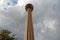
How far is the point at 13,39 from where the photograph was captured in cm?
2092

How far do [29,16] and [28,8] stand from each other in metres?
2.69

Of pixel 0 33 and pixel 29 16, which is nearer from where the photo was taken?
pixel 0 33

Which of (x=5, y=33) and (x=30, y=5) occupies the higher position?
(x=30, y=5)

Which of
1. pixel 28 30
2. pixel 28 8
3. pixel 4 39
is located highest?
pixel 28 8

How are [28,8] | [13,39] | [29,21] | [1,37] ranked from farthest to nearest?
[28,8]
[29,21]
[13,39]
[1,37]

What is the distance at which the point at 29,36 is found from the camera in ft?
65.9

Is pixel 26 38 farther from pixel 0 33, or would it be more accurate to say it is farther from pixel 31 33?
pixel 0 33

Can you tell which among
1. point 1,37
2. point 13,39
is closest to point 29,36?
point 13,39

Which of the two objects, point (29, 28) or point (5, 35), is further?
point (29, 28)

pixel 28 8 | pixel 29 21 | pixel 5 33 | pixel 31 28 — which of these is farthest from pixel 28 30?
pixel 28 8

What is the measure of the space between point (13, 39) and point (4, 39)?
161 cm

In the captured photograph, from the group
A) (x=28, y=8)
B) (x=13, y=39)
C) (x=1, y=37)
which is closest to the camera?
(x=1, y=37)

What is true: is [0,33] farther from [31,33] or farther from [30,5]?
[30,5]

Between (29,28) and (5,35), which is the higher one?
(29,28)
